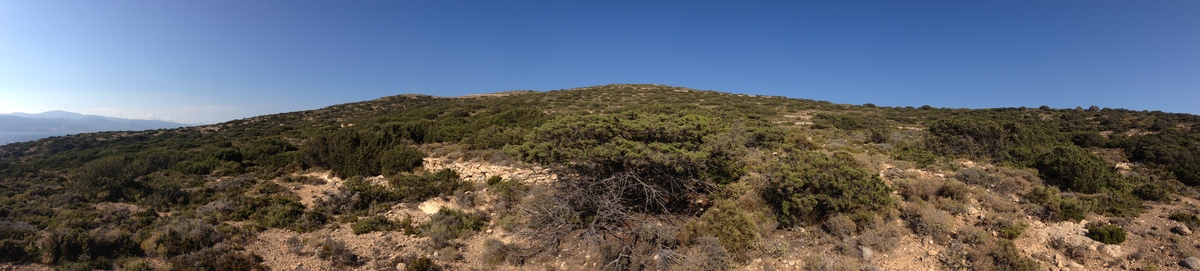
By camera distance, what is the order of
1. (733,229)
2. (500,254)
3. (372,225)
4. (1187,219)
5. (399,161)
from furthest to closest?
(399,161)
(372,225)
(500,254)
(733,229)
(1187,219)

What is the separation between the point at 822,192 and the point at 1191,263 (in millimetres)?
4663

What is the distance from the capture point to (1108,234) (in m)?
6.64

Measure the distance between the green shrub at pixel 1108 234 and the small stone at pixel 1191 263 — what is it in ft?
2.31

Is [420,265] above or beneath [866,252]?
beneath

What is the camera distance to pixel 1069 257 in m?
6.40

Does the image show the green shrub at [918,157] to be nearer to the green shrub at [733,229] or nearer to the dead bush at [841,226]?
the dead bush at [841,226]


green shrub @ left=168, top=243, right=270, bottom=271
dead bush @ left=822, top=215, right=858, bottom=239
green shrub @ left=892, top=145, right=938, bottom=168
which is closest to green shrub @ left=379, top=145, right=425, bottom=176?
green shrub @ left=168, top=243, right=270, bottom=271

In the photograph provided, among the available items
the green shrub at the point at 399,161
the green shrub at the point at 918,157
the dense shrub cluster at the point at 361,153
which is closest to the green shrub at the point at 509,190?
the green shrub at the point at 399,161

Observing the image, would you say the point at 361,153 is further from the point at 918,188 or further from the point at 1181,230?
the point at 1181,230

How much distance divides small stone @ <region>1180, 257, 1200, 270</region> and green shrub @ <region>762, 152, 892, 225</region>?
138 inches

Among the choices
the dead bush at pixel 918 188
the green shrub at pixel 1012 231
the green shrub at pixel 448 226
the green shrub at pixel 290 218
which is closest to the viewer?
the green shrub at pixel 1012 231

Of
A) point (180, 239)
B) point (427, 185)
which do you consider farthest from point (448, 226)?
point (180, 239)

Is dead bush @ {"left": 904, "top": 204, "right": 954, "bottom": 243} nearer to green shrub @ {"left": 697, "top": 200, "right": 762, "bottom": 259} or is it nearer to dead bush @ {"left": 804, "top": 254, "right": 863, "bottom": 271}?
dead bush @ {"left": 804, "top": 254, "right": 863, "bottom": 271}

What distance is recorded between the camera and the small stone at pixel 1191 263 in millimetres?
5730
